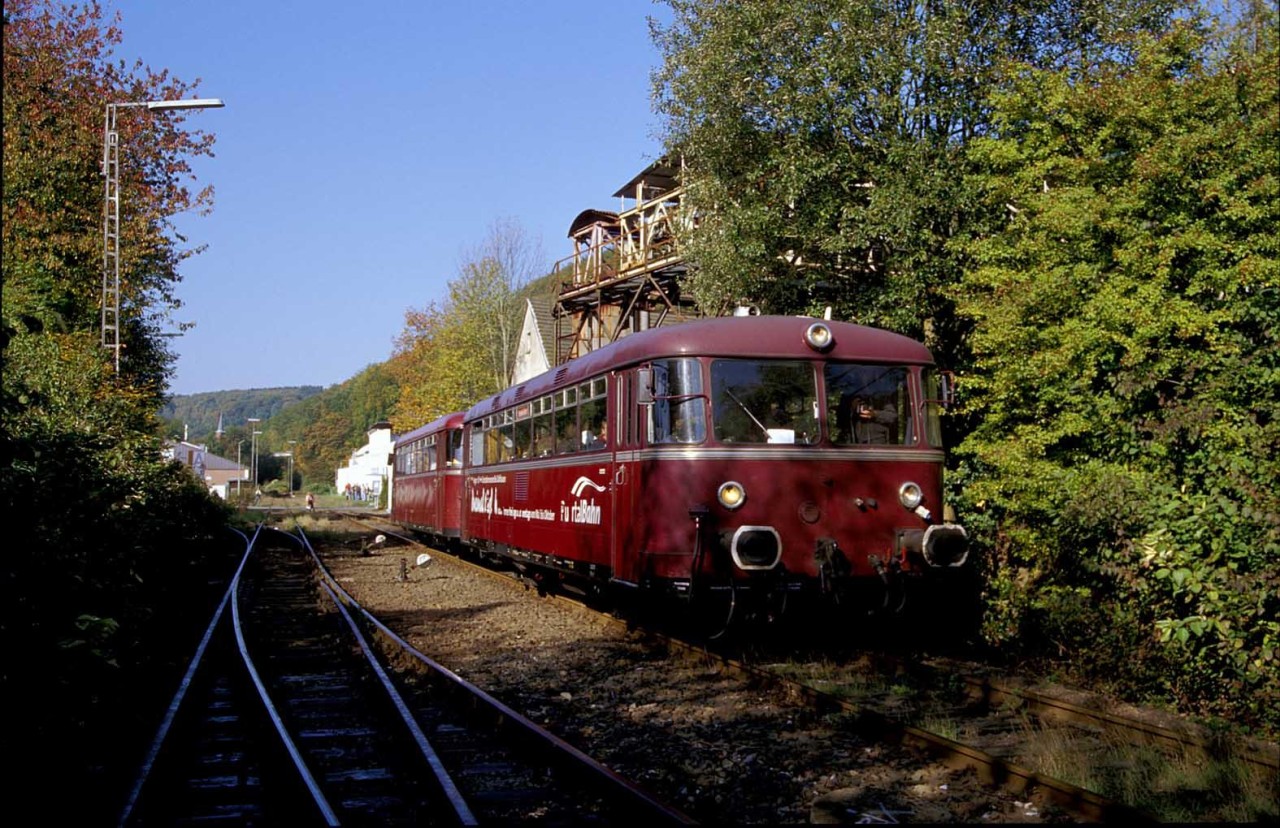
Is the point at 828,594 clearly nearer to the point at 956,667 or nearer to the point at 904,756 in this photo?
the point at 956,667

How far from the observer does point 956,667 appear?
34.6 feet

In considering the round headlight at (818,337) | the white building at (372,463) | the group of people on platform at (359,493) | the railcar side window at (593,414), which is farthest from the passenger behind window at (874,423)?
the group of people on platform at (359,493)

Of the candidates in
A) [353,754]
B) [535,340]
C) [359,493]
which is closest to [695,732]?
[353,754]

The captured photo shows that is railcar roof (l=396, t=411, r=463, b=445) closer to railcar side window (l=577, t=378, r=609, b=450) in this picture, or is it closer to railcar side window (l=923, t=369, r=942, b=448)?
railcar side window (l=577, t=378, r=609, b=450)

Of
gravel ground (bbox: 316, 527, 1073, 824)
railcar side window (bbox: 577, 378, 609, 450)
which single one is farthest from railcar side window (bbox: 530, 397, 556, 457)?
gravel ground (bbox: 316, 527, 1073, 824)

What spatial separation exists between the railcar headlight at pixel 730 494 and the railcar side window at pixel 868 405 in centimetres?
111

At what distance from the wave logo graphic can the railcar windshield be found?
2.09 m

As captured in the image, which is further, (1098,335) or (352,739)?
(1098,335)

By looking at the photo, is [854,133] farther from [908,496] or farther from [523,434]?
[908,496]

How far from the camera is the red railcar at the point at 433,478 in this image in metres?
23.0

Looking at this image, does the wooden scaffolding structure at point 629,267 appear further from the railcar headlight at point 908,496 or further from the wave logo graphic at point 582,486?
the railcar headlight at point 908,496

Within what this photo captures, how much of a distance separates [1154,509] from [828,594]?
9.29 feet

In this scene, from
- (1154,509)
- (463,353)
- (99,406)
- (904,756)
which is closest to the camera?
(904,756)

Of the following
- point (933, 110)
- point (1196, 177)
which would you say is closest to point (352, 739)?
point (1196, 177)
